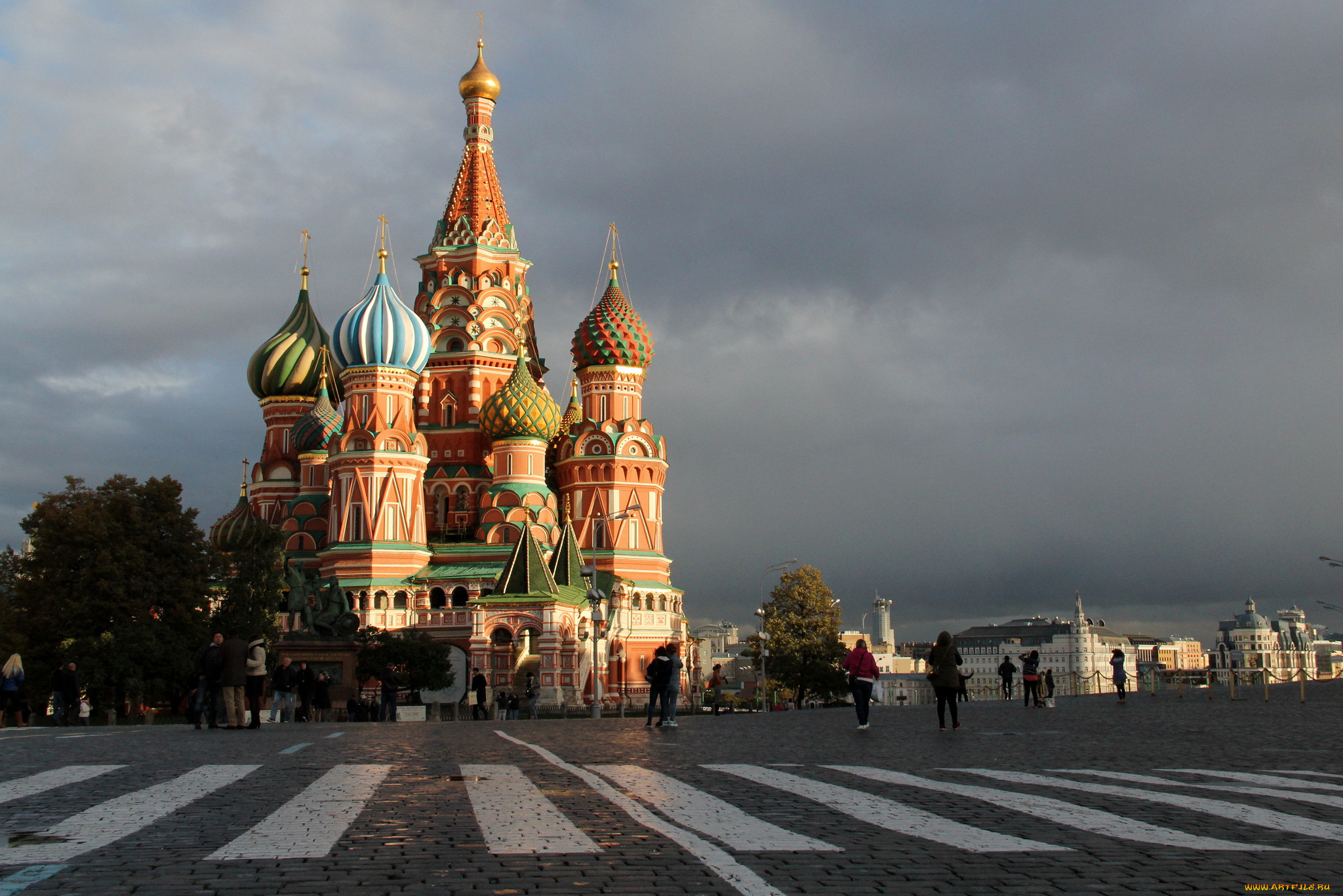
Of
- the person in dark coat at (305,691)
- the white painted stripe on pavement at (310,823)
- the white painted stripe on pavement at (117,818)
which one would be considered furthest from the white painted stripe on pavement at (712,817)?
the person in dark coat at (305,691)

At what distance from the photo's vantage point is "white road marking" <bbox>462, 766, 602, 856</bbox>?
6.88 meters

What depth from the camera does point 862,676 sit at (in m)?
20.8


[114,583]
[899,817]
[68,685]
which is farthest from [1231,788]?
[114,583]

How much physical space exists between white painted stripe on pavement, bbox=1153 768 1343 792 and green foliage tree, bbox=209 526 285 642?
41298 mm

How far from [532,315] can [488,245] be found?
6.39m

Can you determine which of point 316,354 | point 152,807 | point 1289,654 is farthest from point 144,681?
point 1289,654

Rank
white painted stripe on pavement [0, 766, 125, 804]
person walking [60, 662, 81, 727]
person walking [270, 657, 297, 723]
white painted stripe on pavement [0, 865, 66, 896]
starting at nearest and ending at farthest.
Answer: white painted stripe on pavement [0, 865, 66, 896] → white painted stripe on pavement [0, 766, 125, 804] → person walking [270, 657, 297, 723] → person walking [60, 662, 81, 727]

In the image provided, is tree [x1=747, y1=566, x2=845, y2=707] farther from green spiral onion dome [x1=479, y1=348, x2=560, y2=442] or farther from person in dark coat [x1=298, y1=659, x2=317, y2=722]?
person in dark coat [x1=298, y1=659, x2=317, y2=722]

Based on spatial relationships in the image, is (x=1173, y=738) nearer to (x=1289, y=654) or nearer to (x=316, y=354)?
(x=316, y=354)

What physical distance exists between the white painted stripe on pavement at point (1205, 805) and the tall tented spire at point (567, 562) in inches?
1877

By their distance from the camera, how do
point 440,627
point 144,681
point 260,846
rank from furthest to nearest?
1. point 440,627
2. point 144,681
3. point 260,846

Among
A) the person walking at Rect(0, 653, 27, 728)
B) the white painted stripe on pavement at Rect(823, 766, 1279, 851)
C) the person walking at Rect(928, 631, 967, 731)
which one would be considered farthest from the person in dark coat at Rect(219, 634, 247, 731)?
the white painted stripe on pavement at Rect(823, 766, 1279, 851)

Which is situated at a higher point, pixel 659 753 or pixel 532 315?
pixel 532 315

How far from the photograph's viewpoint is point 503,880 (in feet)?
19.5
